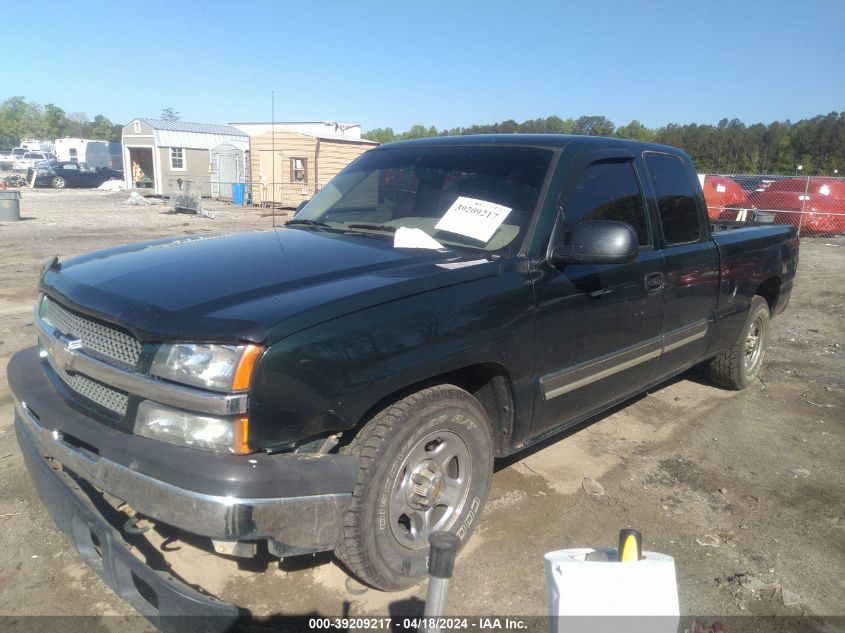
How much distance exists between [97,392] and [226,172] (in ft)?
102

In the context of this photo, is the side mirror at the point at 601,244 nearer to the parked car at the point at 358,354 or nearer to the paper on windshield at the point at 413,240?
the parked car at the point at 358,354

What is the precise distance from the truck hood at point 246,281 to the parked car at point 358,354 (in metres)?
0.01

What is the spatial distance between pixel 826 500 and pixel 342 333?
315 centimetres

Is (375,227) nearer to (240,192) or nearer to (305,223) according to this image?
(305,223)

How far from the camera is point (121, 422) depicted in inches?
88.8

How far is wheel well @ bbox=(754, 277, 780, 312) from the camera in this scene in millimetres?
5363

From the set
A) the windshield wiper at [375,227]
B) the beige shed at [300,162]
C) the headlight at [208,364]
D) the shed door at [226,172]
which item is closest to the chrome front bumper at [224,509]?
the headlight at [208,364]

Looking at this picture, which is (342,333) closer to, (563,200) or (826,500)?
(563,200)

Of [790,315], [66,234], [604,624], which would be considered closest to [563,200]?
[604,624]

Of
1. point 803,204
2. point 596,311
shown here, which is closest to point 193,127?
point 803,204

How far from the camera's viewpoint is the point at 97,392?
242 cm

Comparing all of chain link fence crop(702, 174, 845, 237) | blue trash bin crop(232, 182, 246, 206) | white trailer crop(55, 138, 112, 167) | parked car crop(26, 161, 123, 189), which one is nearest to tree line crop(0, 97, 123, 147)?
white trailer crop(55, 138, 112, 167)

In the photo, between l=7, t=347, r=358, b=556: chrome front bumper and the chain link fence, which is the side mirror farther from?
the chain link fence

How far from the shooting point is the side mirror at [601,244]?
2.93 meters
